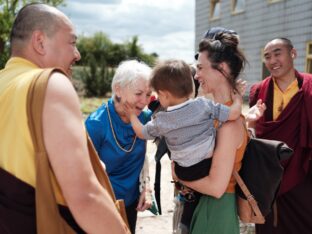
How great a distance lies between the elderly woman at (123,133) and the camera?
2.41 metres

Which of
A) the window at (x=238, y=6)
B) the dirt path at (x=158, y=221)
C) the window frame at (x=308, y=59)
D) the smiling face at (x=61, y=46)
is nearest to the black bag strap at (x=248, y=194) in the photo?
the smiling face at (x=61, y=46)

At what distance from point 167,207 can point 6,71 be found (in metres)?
3.86

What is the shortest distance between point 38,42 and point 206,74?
1009 mm

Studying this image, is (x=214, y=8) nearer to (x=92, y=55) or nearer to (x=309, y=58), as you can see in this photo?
(x=309, y=58)

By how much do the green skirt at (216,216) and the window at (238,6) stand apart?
48.6ft

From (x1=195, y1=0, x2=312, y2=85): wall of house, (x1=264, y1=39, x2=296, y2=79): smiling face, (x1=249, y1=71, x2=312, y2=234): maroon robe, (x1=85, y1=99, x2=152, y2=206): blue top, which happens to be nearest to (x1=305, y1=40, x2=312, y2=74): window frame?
(x1=195, y1=0, x2=312, y2=85): wall of house

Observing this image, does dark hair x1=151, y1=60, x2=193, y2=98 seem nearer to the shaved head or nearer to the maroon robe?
the shaved head

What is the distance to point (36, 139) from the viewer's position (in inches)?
49.4

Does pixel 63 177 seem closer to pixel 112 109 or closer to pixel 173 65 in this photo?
pixel 173 65

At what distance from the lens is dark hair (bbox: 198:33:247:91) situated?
6.95 ft

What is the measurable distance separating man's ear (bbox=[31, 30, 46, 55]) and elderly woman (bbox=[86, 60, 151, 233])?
93 cm

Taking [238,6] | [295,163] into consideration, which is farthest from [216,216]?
[238,6]

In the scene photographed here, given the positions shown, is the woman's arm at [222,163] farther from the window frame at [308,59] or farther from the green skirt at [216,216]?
the window frame at [308,59]

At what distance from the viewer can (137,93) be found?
240cm
